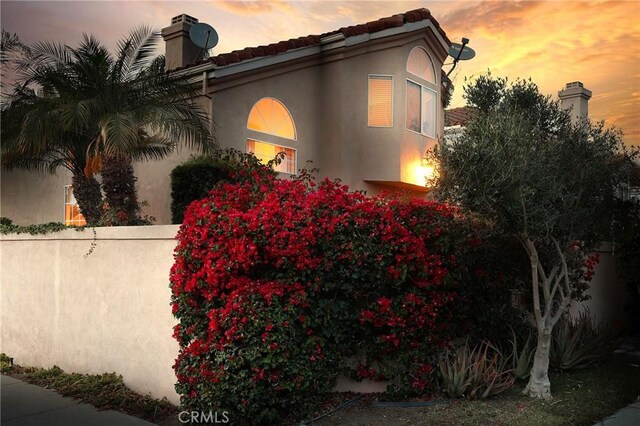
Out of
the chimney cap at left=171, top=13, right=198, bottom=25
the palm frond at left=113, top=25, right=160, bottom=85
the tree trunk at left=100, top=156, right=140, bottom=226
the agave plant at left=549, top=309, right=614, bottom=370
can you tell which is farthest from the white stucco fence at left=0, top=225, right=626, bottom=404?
the chimney cap at left=171, top=13, right=198, bottom=25

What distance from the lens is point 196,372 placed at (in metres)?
5.82

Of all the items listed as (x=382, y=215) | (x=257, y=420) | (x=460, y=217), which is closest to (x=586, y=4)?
(x=460, y=217)

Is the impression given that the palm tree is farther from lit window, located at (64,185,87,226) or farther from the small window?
the small window

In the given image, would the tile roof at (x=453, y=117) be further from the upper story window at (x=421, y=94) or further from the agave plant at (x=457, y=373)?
the agave plant at (x=457, y=373)

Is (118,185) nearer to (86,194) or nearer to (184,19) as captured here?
(86,194)

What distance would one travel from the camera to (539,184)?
19.8 feet

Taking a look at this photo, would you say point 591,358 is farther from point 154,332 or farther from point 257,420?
point 154,332

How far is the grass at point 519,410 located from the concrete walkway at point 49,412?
2.48 metres

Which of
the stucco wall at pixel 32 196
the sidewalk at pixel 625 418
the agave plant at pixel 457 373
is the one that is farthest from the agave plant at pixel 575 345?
the stucco wall at pixel 32 196

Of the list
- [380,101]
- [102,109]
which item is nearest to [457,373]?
[102,109]

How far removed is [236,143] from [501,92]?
5376mm

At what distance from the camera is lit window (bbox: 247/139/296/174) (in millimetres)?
12133

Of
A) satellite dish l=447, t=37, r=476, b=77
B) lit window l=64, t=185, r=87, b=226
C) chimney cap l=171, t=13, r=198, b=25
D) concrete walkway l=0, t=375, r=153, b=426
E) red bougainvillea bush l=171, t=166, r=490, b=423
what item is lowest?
concrete walkway l=0, t=375, r=153, b=426

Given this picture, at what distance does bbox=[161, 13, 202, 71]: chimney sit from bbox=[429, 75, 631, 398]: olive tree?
26.9 ft
